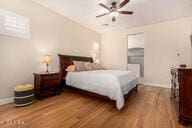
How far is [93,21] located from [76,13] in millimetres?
988

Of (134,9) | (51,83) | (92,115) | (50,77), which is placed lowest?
(92,115)

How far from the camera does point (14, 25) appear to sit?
2.80 metres

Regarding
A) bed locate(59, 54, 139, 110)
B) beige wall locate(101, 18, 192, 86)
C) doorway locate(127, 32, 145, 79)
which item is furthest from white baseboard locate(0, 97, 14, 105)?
doorway locate(127, 32, 145, 79)

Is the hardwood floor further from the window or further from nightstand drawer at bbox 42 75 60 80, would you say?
the window

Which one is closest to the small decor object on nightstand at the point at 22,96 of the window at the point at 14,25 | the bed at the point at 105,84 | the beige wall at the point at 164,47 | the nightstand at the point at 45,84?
the nightstand at the point at 45,84

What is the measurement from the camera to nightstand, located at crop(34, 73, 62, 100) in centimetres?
289

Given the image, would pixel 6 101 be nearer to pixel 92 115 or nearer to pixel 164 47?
pixel 92 115

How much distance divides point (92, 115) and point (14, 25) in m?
3.03

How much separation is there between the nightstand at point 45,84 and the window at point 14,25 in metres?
1.21

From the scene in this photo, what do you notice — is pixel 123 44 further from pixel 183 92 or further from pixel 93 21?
pixel 183 92

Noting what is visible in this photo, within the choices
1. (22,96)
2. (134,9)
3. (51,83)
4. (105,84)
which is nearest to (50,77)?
(51,83)

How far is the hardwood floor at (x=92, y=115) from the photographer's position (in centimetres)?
177

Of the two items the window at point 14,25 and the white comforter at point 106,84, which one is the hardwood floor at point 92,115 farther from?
the window at point 14,25

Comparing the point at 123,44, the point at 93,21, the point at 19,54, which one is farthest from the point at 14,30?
the point at 123,44
